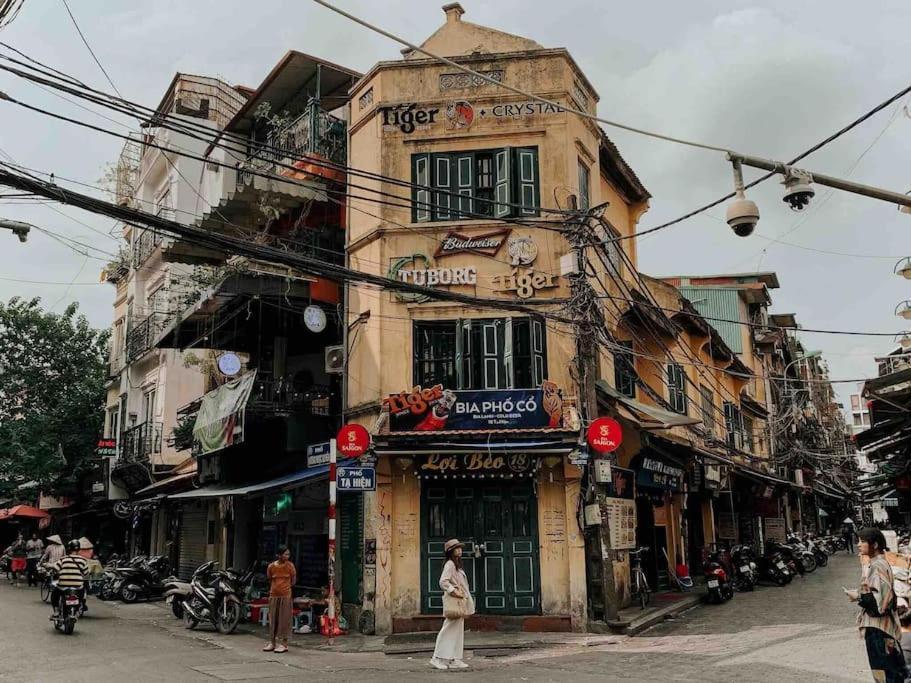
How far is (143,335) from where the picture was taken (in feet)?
104

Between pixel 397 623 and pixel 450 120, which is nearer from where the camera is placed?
pixel 397 623

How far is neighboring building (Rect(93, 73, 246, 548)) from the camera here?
29.0 m

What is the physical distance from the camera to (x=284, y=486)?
16312 mm

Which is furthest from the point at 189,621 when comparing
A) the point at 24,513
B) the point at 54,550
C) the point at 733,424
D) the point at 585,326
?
the point at 733,424

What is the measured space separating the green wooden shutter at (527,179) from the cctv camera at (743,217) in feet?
26.9

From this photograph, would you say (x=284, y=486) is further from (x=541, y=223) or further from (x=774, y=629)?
(x=774, y=629)

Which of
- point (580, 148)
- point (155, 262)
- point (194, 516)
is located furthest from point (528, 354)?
point (155, 262)

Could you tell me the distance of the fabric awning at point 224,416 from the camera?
18.5 meters

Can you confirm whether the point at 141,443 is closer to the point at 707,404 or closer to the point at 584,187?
the point at 584,187

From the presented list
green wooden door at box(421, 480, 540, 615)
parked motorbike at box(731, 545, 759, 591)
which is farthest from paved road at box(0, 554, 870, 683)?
parked motorbike at box(731, 545, 759, 591)

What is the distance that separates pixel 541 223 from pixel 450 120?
3.10 m

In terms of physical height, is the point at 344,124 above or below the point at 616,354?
above

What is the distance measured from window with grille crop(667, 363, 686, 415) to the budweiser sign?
356 inches

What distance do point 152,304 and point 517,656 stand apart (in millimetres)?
24267
